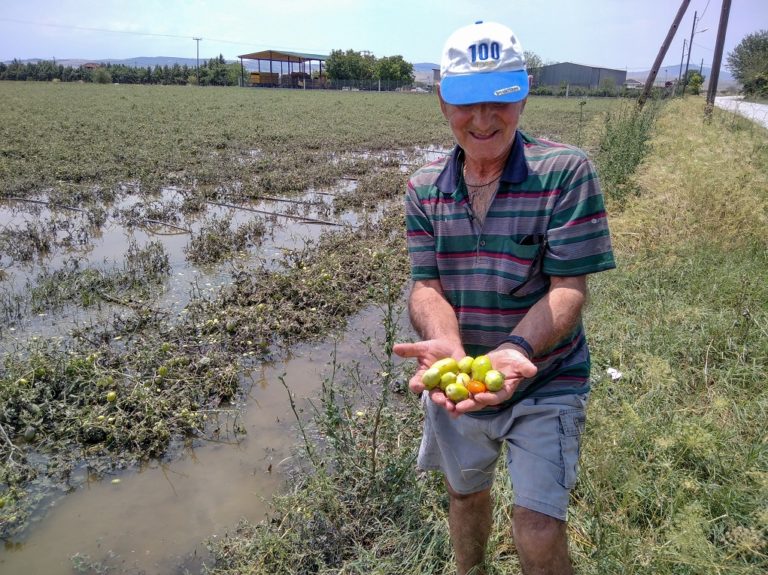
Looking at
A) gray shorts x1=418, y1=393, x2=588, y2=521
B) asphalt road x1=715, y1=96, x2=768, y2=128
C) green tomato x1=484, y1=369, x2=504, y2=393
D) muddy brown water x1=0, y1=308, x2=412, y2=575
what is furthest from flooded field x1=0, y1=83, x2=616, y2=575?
asphalt road x1=715, y1=96, x2=768, y2=128

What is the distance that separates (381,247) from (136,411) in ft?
14.0

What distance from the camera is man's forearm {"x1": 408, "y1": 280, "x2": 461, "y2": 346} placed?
2111 millimetres

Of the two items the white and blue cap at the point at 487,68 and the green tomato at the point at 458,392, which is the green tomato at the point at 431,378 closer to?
the green tomato at the point at 458,392

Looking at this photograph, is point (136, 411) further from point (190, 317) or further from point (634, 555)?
point (634, 555)

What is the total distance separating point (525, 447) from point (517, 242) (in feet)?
2.21

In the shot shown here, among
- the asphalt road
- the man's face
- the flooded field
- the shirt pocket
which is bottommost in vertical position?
the flooded field

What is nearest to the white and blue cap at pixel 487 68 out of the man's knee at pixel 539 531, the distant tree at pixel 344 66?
the man's knee at pixel 539 531

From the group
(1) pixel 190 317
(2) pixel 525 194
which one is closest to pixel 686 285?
(2) pixel 525 194

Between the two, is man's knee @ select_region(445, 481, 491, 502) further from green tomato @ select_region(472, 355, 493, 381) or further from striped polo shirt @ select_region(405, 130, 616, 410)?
green tomato @ select_region(472, 355, 493, 381)

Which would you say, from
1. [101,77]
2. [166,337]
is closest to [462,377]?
[166,337]

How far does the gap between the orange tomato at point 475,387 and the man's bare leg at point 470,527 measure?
62 centimetres

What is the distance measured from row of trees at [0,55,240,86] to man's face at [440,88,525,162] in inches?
2832

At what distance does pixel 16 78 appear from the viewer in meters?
64.2

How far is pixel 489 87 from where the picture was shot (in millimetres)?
1907
